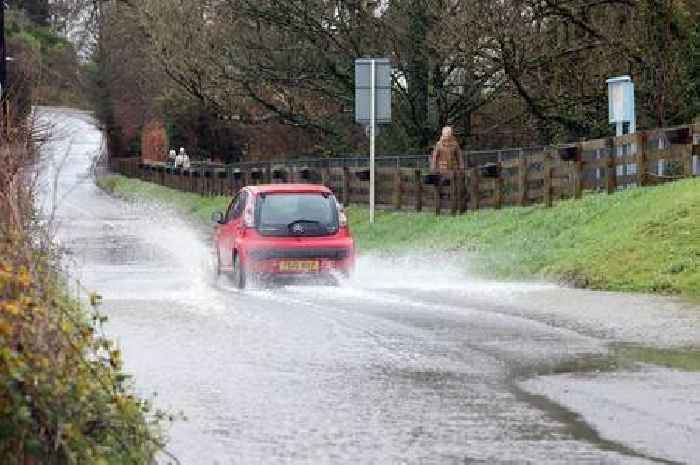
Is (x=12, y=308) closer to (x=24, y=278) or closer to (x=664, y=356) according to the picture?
(x=24, y=278)

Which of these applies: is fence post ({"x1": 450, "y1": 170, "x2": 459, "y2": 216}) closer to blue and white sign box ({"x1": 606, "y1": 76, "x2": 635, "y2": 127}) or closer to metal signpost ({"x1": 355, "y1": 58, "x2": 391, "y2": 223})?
metal signpost ({"x1": 355, "y1": 58, "x2": 391, "y2": 223})

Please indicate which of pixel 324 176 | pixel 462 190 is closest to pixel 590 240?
pixel 462 190

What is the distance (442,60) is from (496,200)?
766 centimetres

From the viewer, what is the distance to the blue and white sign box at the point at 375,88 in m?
31.8

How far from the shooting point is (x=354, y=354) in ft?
42.9

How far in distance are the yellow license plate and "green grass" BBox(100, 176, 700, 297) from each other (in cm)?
333

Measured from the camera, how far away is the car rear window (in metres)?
21.1

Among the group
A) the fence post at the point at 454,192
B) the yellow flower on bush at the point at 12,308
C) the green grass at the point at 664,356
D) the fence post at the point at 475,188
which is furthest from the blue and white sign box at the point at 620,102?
the yellow flower on bush at the point at 12,308

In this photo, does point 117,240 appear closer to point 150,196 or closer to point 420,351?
point 420,351

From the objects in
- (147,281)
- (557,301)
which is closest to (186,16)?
(147,281)

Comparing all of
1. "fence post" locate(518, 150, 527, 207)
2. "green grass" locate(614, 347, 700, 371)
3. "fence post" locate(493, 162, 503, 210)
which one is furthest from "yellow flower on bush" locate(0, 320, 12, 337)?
"fence post" locate(493, 162, 503, 210)

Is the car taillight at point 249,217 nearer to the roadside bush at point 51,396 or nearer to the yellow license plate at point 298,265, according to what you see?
the yellow license plate at point 298,265

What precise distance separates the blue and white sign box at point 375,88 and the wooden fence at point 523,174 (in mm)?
2056

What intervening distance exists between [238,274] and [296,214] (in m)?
1.22
